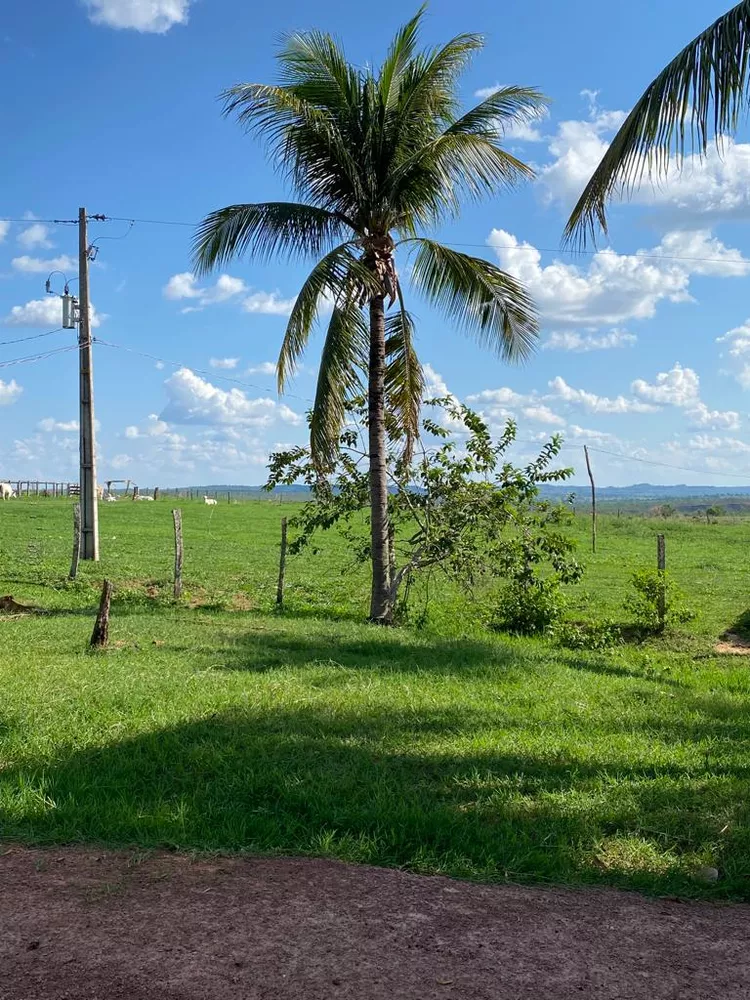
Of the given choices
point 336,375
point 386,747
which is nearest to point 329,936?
point 386,747

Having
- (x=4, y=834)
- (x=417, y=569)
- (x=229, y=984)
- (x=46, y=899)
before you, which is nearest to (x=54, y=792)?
(x=4, y=834)

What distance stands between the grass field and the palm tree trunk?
885 millimetres

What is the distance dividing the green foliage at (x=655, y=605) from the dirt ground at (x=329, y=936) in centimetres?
1027

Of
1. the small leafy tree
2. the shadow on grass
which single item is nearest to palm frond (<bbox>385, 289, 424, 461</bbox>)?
the small leafy tree

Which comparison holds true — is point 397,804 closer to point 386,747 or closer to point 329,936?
point 386,747

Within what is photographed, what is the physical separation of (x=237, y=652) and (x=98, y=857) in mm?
5861

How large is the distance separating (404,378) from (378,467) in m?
1.60

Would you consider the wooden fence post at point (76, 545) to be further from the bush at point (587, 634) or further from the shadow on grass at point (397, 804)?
the shadow on grass at point (397, 804)

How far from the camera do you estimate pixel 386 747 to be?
6203 mm

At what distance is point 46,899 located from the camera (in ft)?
12.4

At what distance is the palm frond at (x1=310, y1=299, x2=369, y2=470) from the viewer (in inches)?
489

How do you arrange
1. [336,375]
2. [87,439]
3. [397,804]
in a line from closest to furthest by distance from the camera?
[397,804], [336,375], [87,439]

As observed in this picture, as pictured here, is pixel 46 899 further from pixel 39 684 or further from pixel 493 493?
pixel 493 493

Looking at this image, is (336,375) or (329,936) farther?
(336,375)
